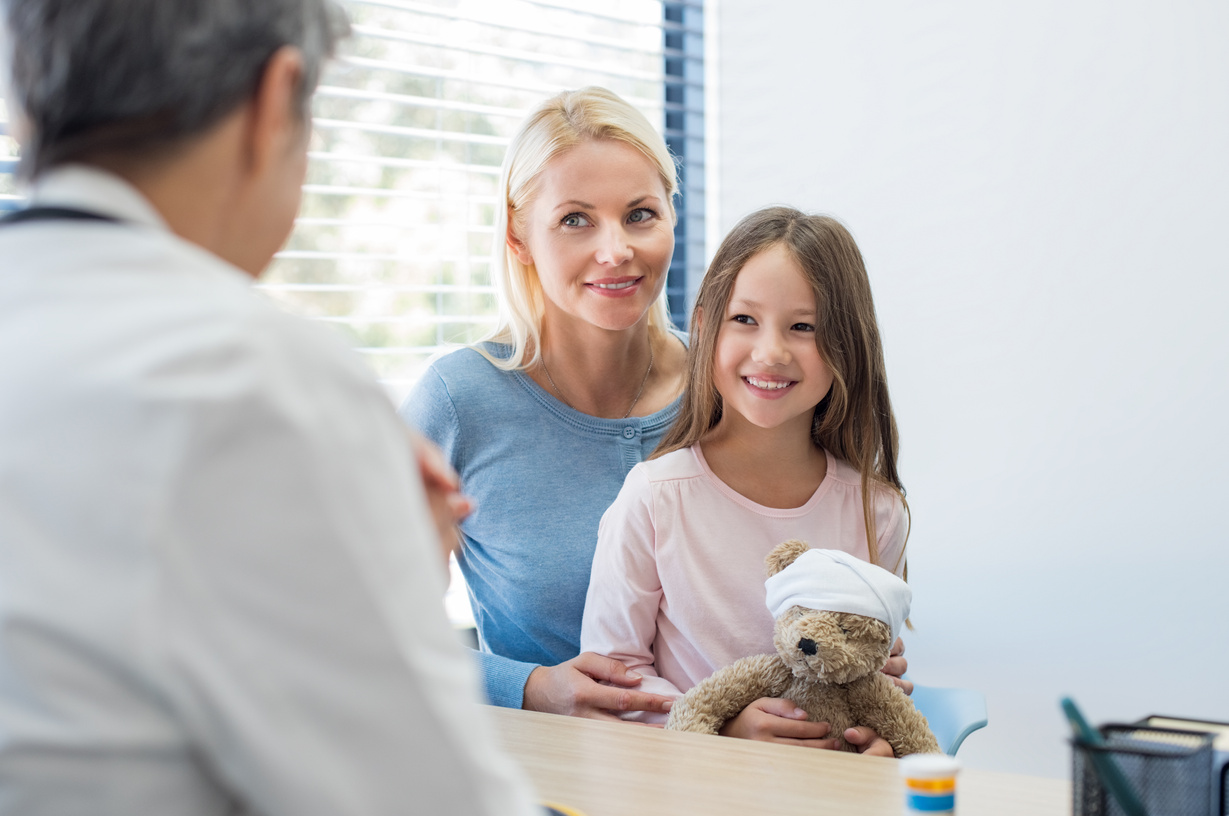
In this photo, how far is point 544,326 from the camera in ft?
6.45

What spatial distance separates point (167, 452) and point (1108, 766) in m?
0.66

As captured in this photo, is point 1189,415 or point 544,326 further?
point 1189,415

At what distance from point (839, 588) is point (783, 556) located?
122mm

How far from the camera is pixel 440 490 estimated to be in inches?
28.1

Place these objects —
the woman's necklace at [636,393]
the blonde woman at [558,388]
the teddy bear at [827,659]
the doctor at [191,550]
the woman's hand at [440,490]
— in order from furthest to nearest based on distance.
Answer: the woman's necklace at [636,393] < the blonde woman at [558,388] < the teddy bear at [827,659] < the woman's hand at [440,490] < the doctor at [191,550]

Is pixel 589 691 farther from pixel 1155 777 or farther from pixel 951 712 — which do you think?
pixel 1155 777

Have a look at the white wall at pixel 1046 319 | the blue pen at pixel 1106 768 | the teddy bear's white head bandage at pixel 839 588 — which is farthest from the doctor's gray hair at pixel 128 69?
the white wall at pixel 1046 319

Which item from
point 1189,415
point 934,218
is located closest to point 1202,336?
point 1189,415

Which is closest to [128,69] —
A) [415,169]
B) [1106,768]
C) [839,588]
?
[1106,768]

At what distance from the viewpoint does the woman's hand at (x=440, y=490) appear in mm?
689

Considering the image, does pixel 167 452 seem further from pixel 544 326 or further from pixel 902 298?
pixel 902 298

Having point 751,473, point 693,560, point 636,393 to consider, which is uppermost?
point 636,393

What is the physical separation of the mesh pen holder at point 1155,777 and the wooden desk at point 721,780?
6.7 inches

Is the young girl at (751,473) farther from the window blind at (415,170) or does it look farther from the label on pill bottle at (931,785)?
the window blind at (415,170)
